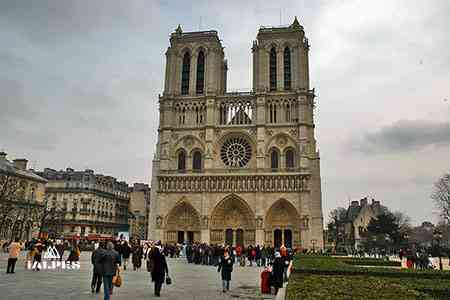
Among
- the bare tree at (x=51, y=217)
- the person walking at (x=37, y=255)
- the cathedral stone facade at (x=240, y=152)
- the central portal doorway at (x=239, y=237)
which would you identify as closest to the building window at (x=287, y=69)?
the cathedral stone facade at (x=240, y=152)

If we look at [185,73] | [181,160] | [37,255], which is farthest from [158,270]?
[185,73]

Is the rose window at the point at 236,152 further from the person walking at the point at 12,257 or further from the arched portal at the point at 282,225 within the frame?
the person walking at the point at 12,257

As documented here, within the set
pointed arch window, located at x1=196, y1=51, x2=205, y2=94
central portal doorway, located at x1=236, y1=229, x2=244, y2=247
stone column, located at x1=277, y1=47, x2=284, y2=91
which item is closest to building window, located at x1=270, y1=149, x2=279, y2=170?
stone column, located at x1=277, y1=47, x2=284, y2=91

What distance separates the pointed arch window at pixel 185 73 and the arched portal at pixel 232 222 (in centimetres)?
1659

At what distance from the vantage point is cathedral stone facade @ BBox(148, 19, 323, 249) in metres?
49.4

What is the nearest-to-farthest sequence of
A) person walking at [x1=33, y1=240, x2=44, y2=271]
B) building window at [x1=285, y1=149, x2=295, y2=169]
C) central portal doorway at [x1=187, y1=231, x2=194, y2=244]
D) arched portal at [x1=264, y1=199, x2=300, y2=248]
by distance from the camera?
person walking at [x1=33, y1=240, x2=44, y2=271], arched portal at [x1=264, y1=199, x2=300, y2=248], central portal doorway at [x1=187, y1=231, x2=194, y2=244], building window at [x1=285, y1=149, x2=295, y2=169]

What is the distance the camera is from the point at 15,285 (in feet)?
40.8

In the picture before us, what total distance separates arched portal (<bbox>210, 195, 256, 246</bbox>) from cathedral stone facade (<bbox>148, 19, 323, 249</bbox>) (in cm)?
12

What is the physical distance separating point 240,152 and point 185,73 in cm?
1402

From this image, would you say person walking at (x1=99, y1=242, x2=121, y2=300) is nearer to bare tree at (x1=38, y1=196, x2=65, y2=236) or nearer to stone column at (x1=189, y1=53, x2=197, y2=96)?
bare tree at (x1=38, y1=196, x2=65, y2=236)

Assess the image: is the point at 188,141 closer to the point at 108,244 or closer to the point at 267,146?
the point at 267,146

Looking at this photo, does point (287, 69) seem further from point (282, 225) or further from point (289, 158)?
point (282, 225)

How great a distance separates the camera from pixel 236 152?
53.3 metres

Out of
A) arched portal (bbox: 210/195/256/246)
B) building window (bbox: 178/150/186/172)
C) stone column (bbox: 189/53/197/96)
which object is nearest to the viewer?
arched portal (bbox: 210/195/256/246)
